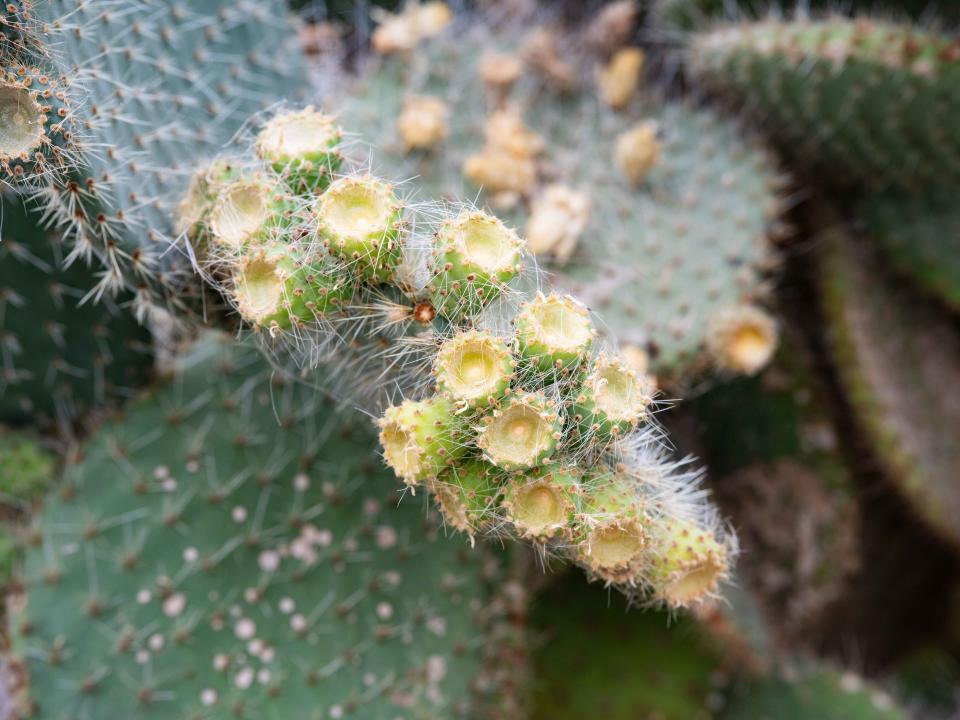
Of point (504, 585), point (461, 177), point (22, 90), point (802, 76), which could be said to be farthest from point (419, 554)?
point (802, 76)

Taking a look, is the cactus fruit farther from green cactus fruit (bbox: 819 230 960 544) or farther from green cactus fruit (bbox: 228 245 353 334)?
green cactus fruit (bbox: 819 230 960 544)

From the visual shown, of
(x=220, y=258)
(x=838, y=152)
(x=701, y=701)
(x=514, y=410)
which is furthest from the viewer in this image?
(x=701, y=701)

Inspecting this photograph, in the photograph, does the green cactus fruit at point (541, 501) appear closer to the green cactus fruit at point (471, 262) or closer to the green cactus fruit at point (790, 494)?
the green cactus fruit at point (471, 262)

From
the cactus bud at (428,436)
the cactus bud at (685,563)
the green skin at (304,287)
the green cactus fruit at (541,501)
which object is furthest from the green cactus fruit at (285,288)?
the cactus bud at (685,563)

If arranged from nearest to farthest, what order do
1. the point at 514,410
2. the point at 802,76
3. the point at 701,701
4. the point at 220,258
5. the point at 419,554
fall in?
the point at 514,410 → the point at 220,258 → the point at 419,554 → the point at 802,76 → the point at 701,701

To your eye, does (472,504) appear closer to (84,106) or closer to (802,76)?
(84,106)

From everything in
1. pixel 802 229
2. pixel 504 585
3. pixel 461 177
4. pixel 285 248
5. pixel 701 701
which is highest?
pixel 285 248
